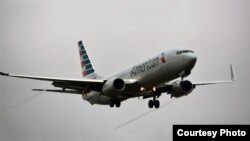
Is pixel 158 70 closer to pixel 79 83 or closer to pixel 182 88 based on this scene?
pixel 182 88

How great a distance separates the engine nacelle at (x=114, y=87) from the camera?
3925 cm

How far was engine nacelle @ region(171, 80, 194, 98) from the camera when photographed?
40.7 metres

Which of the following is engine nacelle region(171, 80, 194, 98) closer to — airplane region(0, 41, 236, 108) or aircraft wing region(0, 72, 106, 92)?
airplane region(0, 41, 236, 108)

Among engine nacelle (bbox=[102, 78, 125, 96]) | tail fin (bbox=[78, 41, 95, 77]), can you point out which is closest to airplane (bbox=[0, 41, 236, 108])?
engine nacelle (bbox=[102, 78, 125, 96])

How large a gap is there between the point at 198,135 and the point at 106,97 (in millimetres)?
14296

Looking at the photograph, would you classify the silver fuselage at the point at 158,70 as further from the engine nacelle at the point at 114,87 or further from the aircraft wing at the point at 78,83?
the aircraft wing at the point at 78,83

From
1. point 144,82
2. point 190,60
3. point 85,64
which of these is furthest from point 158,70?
A: point 85,64

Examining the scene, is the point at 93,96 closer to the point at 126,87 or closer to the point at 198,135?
the point at 126,87

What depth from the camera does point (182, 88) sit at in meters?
41.0

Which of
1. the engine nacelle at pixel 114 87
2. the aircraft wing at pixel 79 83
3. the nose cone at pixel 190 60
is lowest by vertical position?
the engine nacelle at pixel 114 87

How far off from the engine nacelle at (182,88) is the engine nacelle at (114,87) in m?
4.22

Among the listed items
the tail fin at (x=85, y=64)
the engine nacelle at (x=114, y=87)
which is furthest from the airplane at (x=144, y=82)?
the tail fin at (x=85, y=64)

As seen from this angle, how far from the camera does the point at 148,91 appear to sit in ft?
135

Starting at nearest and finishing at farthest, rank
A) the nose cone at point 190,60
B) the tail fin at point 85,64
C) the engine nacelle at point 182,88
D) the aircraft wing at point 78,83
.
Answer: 1. the nose cone at point 190,60
2. the aircraft wing at point 78,83
3. the engine nacelle at point 182,88
4. the tail fin at point 85,64
